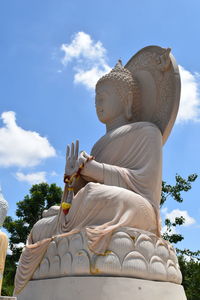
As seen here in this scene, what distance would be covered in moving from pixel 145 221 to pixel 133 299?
0.94 m

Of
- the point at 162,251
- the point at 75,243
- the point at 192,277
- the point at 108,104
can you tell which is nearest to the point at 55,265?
the point at 75,243

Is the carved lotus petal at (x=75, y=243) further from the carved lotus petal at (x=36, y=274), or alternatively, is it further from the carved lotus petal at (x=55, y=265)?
the carved lotus petal at (x=36, y=274)

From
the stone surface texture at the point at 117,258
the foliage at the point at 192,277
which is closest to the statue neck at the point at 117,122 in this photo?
the stone surface texture at the point at 117,258

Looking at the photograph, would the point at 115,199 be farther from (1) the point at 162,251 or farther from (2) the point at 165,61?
(2) the point at 165,61

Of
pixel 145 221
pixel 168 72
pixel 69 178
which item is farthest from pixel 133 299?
pixel 168 72

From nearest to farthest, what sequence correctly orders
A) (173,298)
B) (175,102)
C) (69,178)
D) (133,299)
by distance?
(133,299) → (173,298) → (69,178) → (175,102)

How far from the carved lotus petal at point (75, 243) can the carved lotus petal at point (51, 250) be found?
28 cm

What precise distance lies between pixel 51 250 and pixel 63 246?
0.78 ft

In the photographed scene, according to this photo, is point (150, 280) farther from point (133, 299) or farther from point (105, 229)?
point (105, 229)

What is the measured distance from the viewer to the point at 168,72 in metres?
5.93

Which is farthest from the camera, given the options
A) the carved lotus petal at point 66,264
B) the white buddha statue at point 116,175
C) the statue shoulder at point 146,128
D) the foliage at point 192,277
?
the foliage at point 192,277

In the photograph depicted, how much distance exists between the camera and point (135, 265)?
4.06 m

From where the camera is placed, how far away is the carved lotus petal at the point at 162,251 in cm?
439

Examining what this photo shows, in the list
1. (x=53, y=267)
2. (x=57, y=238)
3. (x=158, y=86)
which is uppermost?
(x=158, y=86)
